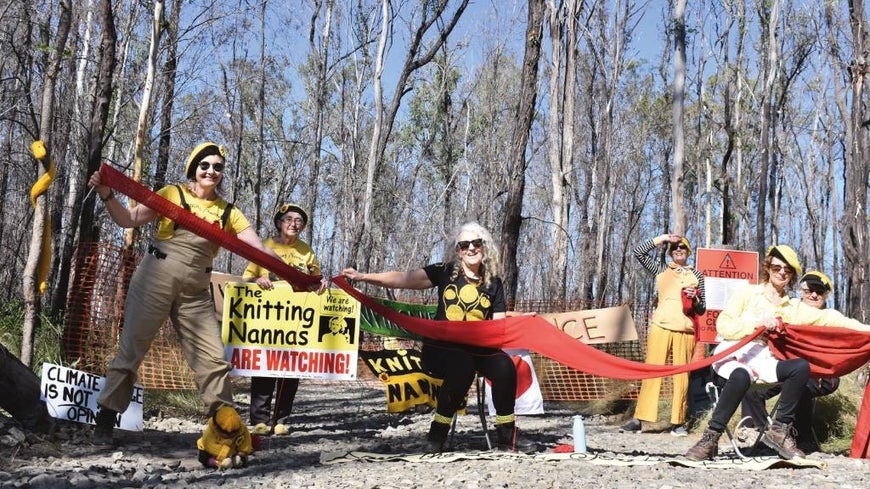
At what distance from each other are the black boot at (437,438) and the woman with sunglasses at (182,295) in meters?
1.41

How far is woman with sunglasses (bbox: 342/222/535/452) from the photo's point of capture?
224 inches

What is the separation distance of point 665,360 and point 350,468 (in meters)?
4.04

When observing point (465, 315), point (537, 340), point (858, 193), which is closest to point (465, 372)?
point (465, 315)

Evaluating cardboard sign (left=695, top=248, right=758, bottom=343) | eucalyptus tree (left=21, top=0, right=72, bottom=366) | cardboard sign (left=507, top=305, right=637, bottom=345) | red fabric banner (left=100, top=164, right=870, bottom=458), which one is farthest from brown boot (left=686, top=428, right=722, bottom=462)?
cardboard sign (left=695, top=248, right=758, bottom=343)

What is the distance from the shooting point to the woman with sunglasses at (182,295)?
518 centimetres

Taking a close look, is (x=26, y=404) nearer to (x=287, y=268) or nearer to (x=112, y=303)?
(x=287, y=268)

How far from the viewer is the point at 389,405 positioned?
6.66 metres

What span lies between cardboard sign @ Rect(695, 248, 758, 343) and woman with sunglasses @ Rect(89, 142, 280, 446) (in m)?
6.99

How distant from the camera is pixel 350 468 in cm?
498

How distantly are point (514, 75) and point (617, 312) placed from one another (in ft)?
93.8

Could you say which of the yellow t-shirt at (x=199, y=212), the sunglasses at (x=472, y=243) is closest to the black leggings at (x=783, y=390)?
the sunglasses at (x=472, y=243)

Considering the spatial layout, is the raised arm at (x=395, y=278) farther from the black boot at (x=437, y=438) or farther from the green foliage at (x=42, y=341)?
the green foliage at (x=42, y=341)

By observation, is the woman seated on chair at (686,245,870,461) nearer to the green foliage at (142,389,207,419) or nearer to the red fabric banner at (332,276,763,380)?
the red fabric banner at (332,276,763,380)

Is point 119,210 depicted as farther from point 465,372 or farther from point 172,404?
point 172,404
